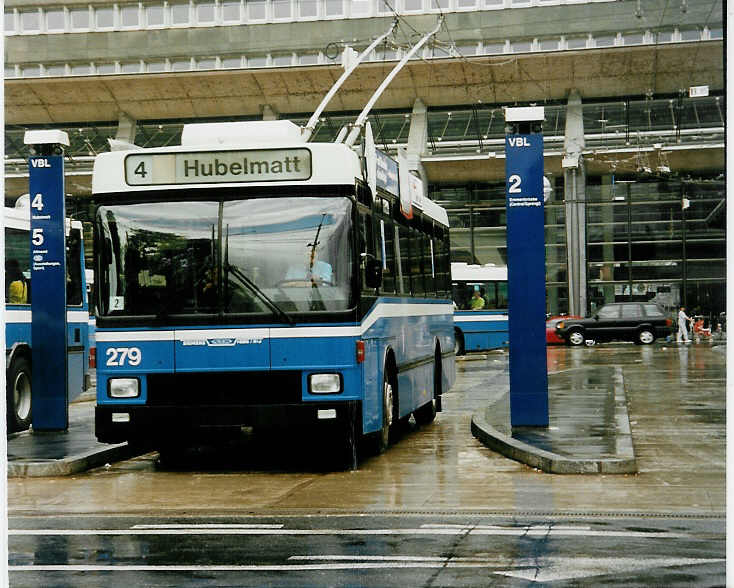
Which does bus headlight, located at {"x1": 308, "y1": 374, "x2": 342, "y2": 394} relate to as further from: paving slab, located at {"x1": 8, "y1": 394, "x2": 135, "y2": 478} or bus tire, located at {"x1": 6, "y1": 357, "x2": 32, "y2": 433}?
bus tire, located at {"x1": 6, "y1": 357, "x2": 32, "y2": 433}

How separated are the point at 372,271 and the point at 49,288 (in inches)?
197

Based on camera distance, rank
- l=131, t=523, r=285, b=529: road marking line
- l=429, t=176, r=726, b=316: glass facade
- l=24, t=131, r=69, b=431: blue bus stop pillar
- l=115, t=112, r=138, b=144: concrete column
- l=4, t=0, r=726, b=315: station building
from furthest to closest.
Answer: l=429, t=176, r=726, b=316: glass facade < l=115, t=112, r=138, b=144: concrete column < l=4, t=0, r=726, b=315: station building < l=24, t=131, r=69, b=431: blue bus stop pillar < l=131, t=523, r=285, b=529: road marking line

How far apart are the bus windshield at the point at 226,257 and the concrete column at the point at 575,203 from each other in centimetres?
3402

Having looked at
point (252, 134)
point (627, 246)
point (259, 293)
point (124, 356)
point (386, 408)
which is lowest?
point (386, 408)

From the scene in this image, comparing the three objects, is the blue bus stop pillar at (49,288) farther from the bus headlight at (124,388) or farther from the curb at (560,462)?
the curb at (560,462)

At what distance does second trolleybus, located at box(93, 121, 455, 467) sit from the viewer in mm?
11781

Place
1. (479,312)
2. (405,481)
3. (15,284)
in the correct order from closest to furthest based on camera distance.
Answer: (405,481) < (15,284) < (479,312)

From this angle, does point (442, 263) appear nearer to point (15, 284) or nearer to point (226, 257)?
point (15, 284)

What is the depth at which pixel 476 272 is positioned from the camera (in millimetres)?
41688

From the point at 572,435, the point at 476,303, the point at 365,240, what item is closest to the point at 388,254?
the point at 365,240

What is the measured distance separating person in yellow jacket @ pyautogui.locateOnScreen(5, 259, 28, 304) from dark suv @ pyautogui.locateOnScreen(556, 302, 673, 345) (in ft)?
101

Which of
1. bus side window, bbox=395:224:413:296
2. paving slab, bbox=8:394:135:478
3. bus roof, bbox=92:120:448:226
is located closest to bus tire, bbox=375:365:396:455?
bus side window, bbox=395:224:413:296

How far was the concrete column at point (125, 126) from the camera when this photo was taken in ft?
148

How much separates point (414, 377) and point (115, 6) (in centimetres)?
2539
